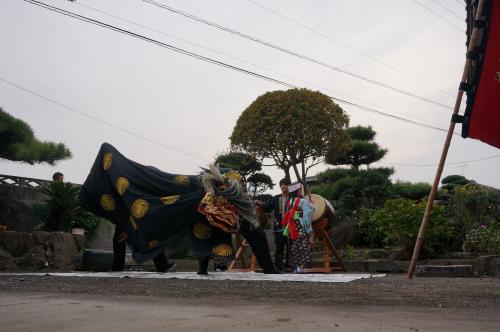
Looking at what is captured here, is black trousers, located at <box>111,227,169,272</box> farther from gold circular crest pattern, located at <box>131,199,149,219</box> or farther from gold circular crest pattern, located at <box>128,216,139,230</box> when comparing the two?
gold circular crest pattern, located at <box>131,199,149,219</box>

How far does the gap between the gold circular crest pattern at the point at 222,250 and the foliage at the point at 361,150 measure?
54.1 feet

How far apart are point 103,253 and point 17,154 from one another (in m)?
9.14

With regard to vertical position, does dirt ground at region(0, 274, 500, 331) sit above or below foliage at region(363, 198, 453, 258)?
below

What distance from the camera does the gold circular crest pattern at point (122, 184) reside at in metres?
6.95

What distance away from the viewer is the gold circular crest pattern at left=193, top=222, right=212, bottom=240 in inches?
262

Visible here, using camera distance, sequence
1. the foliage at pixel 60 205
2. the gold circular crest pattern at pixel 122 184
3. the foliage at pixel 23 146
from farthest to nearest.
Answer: the foliage at pixel 23 146 → the foliage at pixel 60 205 → the gold circular crest pattern at pixel 122 184

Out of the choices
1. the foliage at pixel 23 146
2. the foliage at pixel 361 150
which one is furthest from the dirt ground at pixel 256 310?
the foliage at pixel 361 150

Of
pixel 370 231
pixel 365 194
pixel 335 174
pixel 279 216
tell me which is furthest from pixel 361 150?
pixel 279 216

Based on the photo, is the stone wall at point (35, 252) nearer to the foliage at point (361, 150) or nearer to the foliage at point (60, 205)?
the foliage at point (60, 205)

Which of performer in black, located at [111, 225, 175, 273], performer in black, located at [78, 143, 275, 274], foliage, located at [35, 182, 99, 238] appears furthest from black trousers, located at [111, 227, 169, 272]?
foliage, located at [35, 182, 99, 238]

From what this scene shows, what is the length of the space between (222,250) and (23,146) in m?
12.0

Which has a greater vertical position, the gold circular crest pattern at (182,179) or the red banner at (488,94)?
the red banner at (488,94)

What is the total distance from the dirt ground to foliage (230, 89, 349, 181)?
16.7 metres

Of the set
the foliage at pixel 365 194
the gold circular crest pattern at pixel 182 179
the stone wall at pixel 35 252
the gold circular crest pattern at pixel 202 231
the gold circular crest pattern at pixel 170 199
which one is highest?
the foliage at pixel 365 194
